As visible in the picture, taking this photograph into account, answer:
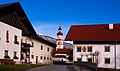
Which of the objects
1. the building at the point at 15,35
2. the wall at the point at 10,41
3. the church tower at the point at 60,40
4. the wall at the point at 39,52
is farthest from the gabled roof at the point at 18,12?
the church tower at the point at 60,40

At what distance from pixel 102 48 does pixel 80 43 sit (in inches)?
199

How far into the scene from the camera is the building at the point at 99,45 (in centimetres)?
5172

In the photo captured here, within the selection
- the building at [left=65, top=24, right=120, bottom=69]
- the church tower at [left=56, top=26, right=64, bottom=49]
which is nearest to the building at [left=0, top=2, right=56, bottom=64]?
the building at [left=65, top=24, right=120, bottom=69]

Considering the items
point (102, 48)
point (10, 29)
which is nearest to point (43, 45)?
point (102, 48)

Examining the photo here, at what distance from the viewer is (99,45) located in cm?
5309

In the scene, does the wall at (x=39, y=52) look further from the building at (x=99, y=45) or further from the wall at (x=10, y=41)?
the wall at (x=10, y=41)

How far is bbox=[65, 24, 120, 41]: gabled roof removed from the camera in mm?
53644

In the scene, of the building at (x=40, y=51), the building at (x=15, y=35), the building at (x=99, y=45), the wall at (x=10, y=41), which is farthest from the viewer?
the building at (x=99, y=45)

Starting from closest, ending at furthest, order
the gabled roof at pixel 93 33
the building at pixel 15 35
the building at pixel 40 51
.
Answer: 1. the building at pixel 15 35
2. the building at pixel 40 51
3. the gabled roof at pixel 93 33

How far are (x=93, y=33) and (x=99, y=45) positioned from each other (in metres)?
4.34

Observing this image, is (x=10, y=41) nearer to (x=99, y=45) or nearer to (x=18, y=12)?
(x=18, y=12)

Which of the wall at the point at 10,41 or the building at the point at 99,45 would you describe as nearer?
the wall at the point at 10,41

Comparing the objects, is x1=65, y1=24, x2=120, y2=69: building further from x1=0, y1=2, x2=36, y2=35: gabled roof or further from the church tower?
the church tower

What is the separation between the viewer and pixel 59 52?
81.1 metres
